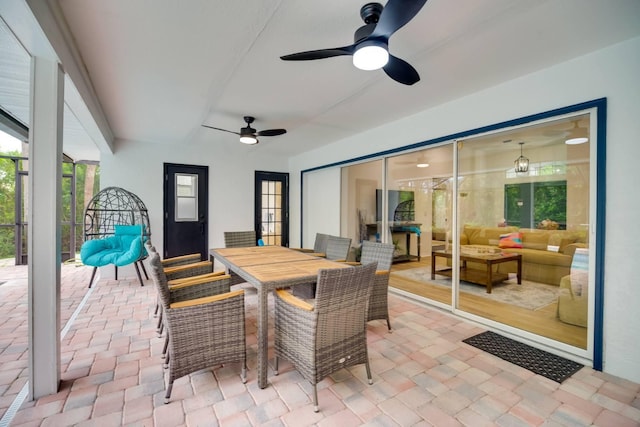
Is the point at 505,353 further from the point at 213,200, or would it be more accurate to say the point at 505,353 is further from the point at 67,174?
the point at 67,174

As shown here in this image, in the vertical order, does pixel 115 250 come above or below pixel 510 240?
below

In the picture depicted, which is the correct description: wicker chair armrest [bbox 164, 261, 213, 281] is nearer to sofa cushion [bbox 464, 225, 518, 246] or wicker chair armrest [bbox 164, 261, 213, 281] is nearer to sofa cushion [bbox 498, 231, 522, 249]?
sofa cushion [bbox 464, 225, 518, 246]

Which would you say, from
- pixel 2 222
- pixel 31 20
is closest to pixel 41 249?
pixel 31 20

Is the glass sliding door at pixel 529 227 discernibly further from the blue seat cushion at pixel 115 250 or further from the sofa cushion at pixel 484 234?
the blue seat cushion at pixel 115 250

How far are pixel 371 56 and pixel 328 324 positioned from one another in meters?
1.75

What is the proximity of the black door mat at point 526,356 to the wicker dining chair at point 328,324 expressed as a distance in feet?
4.43

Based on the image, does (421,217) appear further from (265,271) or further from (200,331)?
(200,331)

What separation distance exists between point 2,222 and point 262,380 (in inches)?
286

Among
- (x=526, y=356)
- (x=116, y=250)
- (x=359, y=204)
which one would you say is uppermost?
(x=359, y=204)

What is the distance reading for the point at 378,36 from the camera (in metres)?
1.71

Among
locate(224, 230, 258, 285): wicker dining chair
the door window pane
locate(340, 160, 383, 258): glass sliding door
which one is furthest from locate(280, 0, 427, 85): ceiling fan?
the door window pane

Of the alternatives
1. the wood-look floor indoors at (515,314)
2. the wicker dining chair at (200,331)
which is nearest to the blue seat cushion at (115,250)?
the wicker dining chair at (200,331)

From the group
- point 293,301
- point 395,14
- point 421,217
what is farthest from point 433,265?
point 395,14

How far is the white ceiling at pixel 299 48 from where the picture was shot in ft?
6.18
